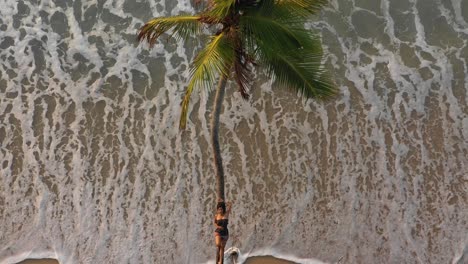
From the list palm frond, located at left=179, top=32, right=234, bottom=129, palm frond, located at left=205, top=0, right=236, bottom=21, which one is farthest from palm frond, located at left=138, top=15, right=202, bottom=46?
palm frond, located at left=179, top=32, right=234, bottom=129

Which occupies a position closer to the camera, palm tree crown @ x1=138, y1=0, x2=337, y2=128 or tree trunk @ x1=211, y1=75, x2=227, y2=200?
palm tree crown @ x1=138, y1=0, x2=337, y2=128

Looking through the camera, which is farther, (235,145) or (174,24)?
(235,145)

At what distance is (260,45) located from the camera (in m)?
6.96

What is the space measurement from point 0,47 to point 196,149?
395 centimetres

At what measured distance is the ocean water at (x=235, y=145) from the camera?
968cm

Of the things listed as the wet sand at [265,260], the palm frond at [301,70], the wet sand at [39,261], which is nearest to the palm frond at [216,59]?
the palm frond at [301,70]

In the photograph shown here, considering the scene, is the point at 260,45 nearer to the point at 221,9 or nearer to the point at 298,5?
the point at 221,9

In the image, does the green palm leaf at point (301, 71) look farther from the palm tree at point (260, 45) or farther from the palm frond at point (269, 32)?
the palm frond at point (269, 32)

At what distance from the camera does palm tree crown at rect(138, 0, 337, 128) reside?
272 inches

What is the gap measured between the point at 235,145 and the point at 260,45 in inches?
143

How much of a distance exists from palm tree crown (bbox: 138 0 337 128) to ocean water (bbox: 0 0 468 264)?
9.67 feet

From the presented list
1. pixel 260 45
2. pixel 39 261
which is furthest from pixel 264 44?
pixel 39 261

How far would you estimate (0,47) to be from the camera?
11.3 metres

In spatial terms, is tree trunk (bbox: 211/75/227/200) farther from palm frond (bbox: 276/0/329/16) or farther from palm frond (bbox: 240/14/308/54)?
palm frond (bbox: 276/0/329/16)
